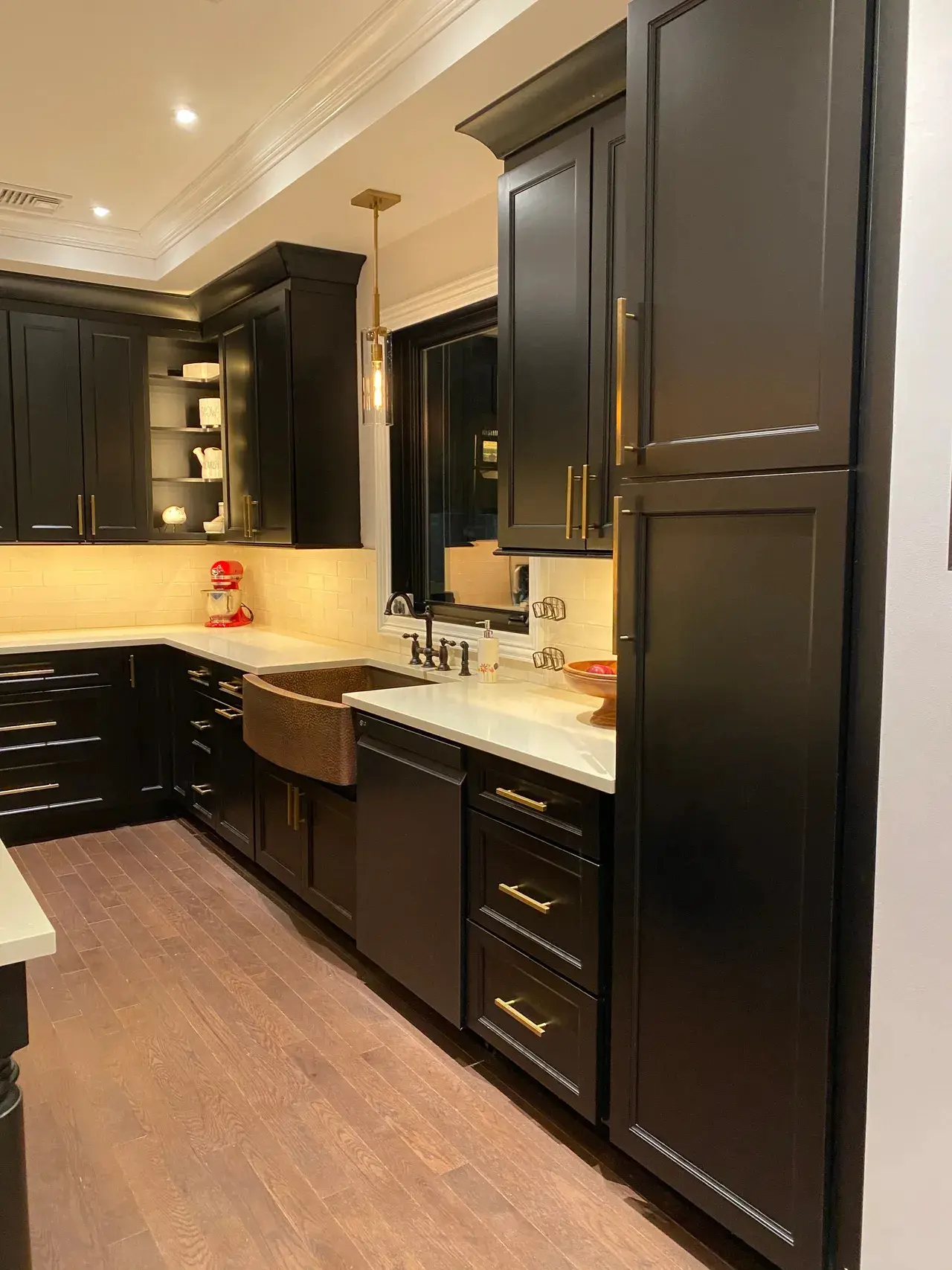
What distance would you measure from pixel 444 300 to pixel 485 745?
2022 mm

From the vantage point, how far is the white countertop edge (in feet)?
6.64

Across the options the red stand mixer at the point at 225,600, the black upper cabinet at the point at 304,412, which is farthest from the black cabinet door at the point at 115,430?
the black upper cabinet at the point at 304,412

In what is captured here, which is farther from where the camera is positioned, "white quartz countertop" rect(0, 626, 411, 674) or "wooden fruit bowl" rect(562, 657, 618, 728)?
"white quartz countertop" rect(0, 626, 411, 674)

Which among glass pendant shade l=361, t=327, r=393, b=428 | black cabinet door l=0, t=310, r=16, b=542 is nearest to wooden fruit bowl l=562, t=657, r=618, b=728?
glass pendant shade l=361, t=327, r=393, b=428

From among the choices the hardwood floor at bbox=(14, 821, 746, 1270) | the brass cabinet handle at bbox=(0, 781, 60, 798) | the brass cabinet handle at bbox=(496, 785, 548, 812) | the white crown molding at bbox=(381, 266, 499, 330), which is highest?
the white crown molding at bbox=(381, 266, 499, 330)

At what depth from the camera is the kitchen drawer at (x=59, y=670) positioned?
427 cm

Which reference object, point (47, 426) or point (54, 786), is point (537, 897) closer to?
point (54, 786)

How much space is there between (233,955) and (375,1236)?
4.75 ft

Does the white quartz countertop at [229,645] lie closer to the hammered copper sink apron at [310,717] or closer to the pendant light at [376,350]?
the hammered copper sink apron at [310,717]

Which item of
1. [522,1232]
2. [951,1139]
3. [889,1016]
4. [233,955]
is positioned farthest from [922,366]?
[233,955]

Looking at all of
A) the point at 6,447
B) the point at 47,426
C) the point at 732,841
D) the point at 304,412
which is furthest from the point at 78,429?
the point at 732,841

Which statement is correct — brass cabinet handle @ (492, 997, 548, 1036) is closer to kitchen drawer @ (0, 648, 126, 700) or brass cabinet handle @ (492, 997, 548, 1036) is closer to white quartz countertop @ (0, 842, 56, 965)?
white quartz countertop @ (0, 842, 56, 965)

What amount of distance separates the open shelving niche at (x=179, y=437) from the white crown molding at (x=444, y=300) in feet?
4.55

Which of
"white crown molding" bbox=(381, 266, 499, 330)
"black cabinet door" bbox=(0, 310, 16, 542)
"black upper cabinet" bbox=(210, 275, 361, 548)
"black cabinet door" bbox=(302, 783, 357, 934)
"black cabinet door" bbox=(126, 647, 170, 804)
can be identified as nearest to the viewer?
"black cabinet door" bbox=(302, 783, 357, 934)
